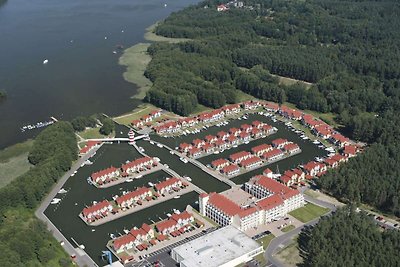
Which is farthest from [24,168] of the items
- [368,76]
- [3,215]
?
[368,76]

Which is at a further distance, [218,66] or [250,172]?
[218,66]

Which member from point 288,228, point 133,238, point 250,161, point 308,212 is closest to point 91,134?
point 250,161

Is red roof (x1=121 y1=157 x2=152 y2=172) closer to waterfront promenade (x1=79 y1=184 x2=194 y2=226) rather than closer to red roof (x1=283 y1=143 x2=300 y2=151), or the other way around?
waterfront promenade (x1=79 y1=184 x2=194 y2=226)

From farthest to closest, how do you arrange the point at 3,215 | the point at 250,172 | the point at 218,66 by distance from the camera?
the point at 218,66 < the point at 250,172 < the point at 3,215

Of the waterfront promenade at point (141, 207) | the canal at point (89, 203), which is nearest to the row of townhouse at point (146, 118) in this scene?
the canal at point (89, 203)

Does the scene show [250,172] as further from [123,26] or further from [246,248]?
[123,26]

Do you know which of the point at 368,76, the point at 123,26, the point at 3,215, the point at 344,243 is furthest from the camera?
the point at 123,26

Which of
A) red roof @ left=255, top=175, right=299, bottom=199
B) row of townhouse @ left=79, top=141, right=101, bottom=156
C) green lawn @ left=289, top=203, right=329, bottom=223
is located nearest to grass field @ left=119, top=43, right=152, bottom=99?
row of townhouse @ left=79, top=141, right=101, bottom=156

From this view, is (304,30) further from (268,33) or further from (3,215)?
(3,215)
